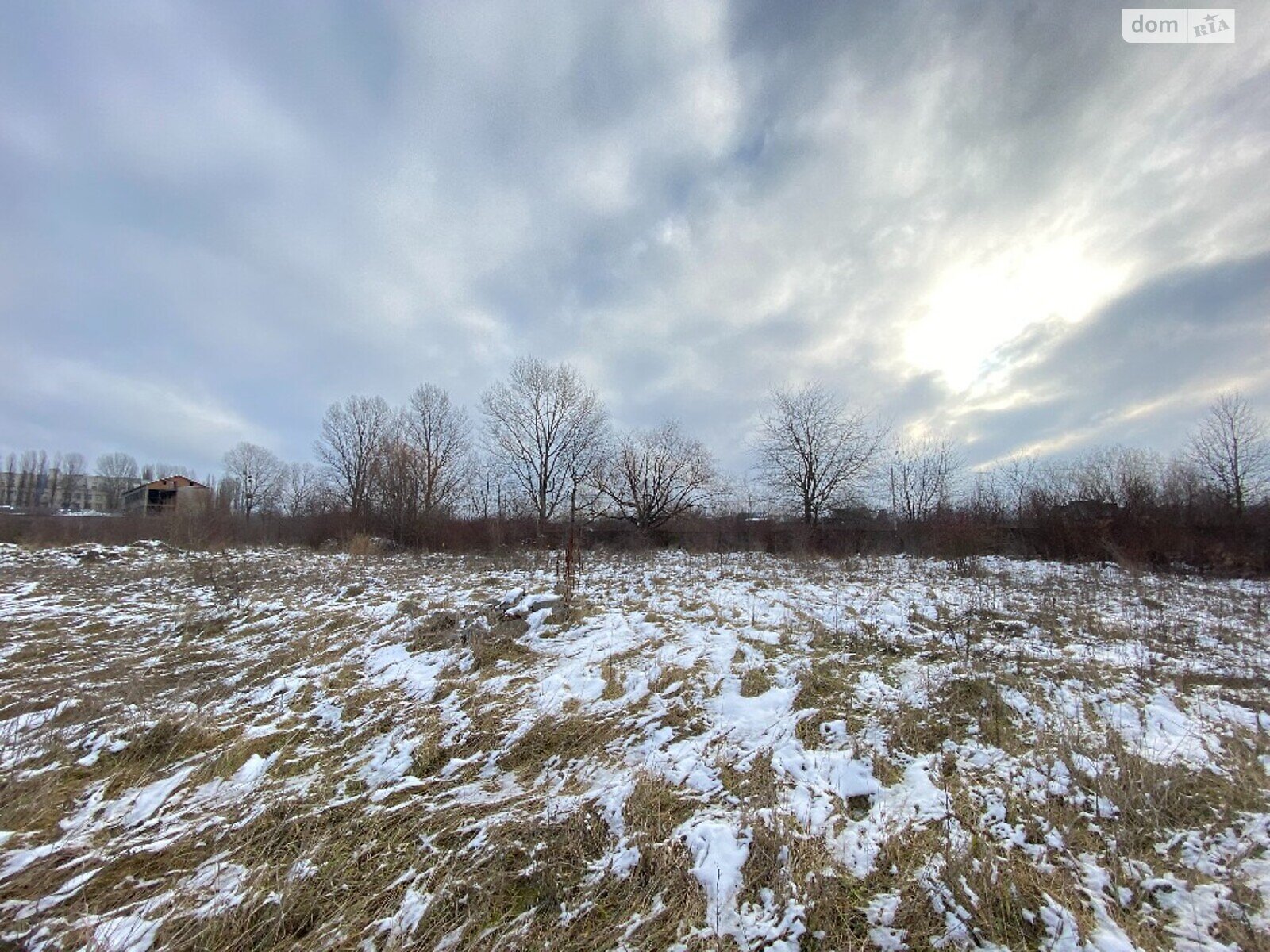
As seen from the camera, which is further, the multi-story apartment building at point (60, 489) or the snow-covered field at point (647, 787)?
the multi-story apartment building at point (60, 489)

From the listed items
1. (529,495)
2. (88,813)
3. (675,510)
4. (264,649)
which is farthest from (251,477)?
(88,813)

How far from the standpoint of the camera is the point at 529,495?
32.1 meters

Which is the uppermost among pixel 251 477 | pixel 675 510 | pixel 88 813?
pixel 251 477

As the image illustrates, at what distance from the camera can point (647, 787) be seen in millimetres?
3342

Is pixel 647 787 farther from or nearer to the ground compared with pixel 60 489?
nearer to the ground

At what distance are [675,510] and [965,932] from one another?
85.2ft

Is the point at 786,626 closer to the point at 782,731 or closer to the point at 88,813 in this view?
the point at 782,731

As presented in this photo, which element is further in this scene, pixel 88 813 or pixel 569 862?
pixel 88 813

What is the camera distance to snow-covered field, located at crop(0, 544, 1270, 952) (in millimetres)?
2365

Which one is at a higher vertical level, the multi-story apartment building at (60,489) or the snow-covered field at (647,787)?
the multi-story apartment building at (60,489)

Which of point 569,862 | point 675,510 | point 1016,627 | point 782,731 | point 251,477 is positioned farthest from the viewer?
point 251,477

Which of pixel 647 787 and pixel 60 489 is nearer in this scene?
pixel 647 787

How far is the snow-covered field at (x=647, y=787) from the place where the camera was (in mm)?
2365

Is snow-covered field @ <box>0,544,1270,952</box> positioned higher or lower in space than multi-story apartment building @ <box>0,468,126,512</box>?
lower
